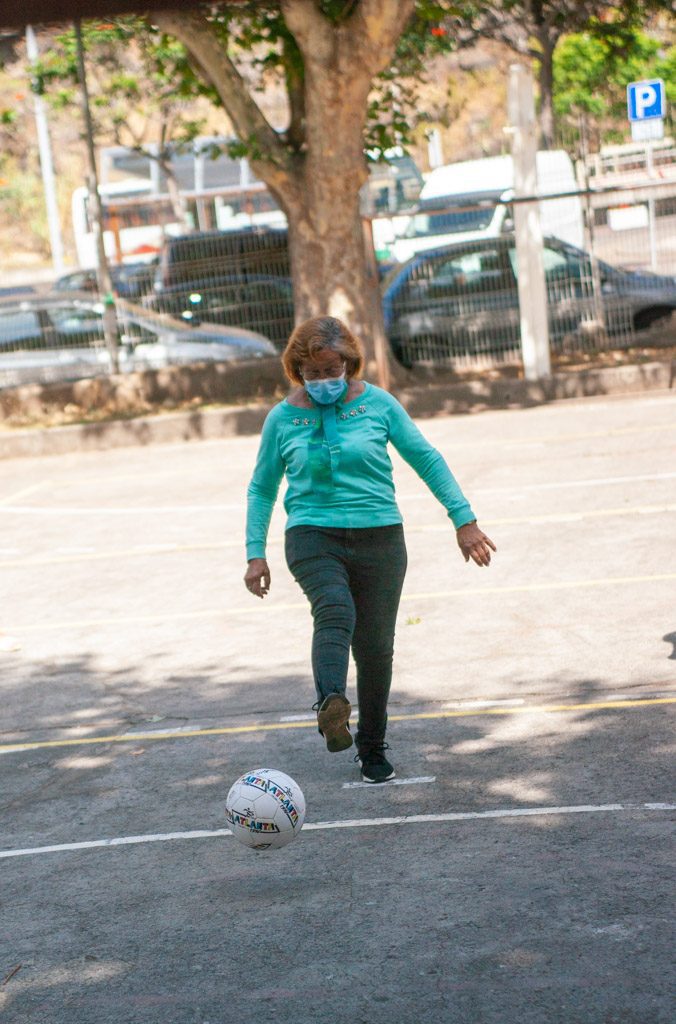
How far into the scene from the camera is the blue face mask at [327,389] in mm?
5586

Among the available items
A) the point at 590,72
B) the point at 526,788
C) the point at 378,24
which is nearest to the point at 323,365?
the point at 526,788

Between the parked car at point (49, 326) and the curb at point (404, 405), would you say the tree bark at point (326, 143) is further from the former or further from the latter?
the parked car at point (49, 326)

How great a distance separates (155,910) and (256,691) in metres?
2.77

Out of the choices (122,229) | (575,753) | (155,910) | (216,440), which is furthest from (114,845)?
(122,229)

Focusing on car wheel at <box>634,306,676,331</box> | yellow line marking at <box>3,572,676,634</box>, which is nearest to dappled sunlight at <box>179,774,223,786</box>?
yellow line marking at <box>3,572,676,634</box>

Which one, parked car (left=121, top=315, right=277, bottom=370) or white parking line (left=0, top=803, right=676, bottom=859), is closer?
white parking line (left=0, top=803, right=676, bottom=859)

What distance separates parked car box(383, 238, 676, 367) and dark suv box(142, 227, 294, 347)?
1380 mm

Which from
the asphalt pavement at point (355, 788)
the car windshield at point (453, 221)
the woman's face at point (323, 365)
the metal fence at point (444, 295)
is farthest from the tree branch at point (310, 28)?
the woman's face at point (323, 365)

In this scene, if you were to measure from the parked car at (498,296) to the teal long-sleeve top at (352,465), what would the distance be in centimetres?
1329

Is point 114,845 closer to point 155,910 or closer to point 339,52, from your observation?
point 155,910

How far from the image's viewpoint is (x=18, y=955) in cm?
450

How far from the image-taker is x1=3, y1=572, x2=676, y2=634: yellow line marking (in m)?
8.97

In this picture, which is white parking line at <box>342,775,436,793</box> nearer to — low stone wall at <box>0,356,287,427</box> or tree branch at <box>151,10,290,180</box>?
tree branch at <box>151,10,290,180</box>

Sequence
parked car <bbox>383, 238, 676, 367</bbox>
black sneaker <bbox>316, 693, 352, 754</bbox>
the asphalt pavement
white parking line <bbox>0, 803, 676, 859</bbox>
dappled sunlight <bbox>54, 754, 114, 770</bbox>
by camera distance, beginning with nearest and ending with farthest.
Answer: the asphalt pavement < black sneaker <bbox>316, 693, 352, 754</bbox> < white parking line <bbox>0, 803, 676, 859</bbox> < dappled sunlight <bbox>54, 754, 114, 770</bbox> < parked car <bbox>383, 238, 676, 367</bbox>
